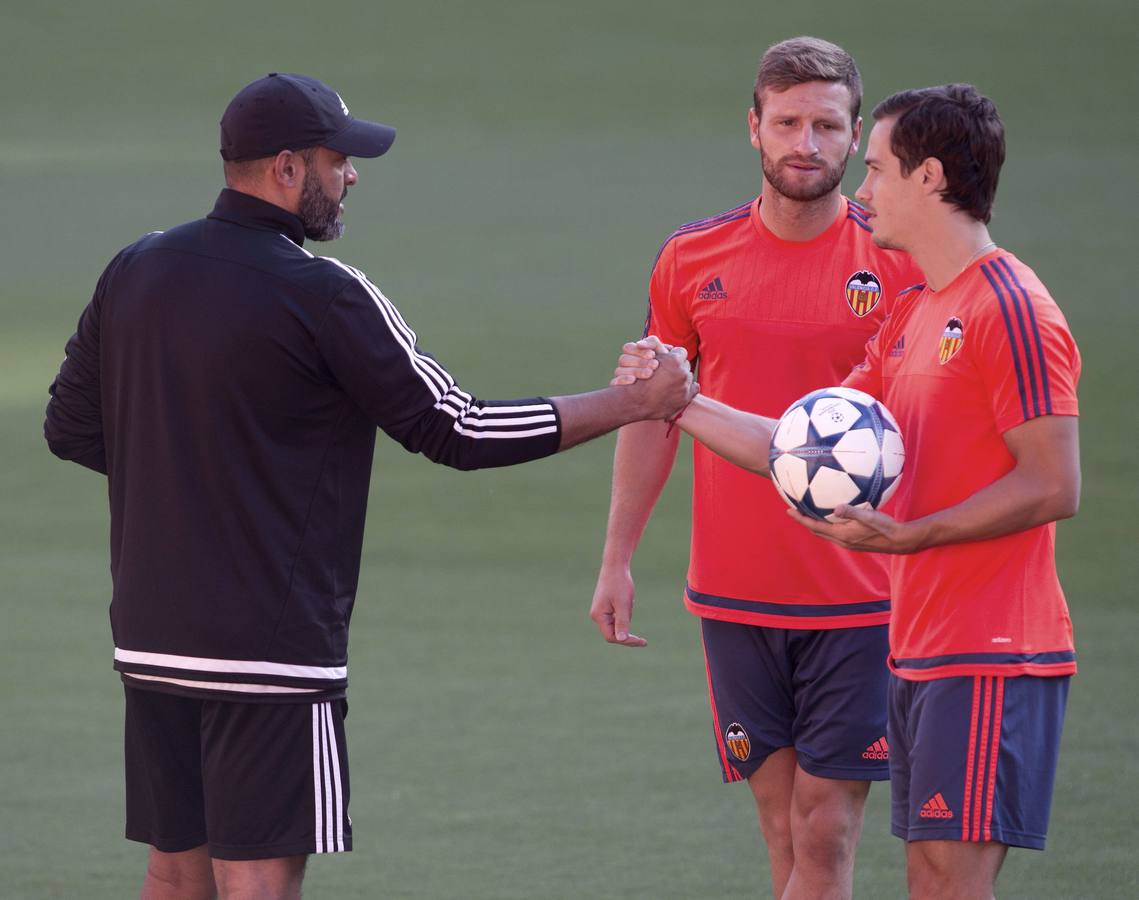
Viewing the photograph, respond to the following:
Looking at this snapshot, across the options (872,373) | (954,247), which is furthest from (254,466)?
(954,247)

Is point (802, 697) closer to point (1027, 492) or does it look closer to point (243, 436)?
point (1027, 492)

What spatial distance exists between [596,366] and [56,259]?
4.21m

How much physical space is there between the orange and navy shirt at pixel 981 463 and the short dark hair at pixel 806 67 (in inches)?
31.4

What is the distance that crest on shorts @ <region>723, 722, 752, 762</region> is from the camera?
3.42 meters

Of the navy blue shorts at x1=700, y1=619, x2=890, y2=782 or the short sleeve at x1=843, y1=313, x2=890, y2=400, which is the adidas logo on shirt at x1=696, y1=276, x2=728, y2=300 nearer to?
the short sleeve at x1=843, y1=313, x2=890, y2=400

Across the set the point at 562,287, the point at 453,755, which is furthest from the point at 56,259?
the point at 453,755

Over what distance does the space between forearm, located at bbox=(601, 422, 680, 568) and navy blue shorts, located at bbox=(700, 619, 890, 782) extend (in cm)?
26

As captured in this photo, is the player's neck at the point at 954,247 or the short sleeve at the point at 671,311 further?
the short sleeve at the point at 671,311

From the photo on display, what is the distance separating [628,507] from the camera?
3.57 m

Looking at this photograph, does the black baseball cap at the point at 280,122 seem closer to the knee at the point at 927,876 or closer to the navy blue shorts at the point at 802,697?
the navy blue shorts at the point at 802,697

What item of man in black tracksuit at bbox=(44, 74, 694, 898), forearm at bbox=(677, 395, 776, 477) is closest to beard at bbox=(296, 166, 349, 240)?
man in black tracksuit at bbox=(44, 74, 694, 898)

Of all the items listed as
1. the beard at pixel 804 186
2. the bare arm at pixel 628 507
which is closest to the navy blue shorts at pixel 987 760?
the bare arm at pixel 628 507

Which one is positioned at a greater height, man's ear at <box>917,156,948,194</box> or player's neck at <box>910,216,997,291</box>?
man's ear at <box>917,156,948,194</box>

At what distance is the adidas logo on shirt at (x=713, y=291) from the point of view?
3420mm
